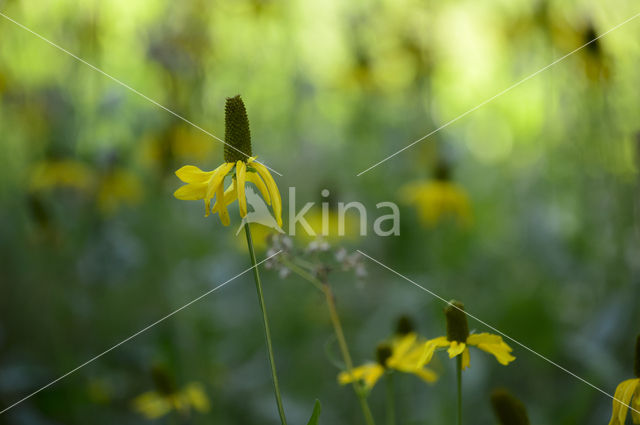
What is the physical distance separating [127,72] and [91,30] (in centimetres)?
117

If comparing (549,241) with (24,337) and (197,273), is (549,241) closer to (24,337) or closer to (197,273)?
(197,273)

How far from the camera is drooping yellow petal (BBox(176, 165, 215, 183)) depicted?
23.1 inches

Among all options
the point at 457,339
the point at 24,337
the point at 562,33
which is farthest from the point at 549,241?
the point at 24,337

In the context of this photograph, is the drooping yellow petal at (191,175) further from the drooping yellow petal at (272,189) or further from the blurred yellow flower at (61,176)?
the blurred yellow flower at (61,176)

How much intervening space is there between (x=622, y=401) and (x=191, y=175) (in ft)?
1.55

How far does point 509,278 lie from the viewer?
181 cm

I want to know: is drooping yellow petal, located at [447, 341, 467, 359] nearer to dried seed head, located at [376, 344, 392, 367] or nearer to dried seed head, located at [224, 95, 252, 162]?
dried seed head, located at [376, 344, 392, 367]

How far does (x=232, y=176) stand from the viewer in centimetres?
60

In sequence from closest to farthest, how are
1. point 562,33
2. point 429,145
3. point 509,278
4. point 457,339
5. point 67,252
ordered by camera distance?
point 457,339
point 562,33
point 67,252
point 509,278
point 429,145

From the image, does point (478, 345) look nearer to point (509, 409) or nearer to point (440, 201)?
point (509, 409)

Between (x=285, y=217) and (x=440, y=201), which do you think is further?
(x=285, y=217)

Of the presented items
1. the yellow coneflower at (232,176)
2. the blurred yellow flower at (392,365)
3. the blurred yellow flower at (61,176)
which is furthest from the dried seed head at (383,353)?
the blurred yellow flower at (61,176)

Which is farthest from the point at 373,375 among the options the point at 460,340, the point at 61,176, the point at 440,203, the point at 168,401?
the point at 61,176

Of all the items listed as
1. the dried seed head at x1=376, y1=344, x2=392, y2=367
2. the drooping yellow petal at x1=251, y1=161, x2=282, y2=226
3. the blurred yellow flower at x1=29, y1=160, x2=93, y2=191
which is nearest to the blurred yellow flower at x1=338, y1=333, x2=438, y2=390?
the dried seed head at x1=376, y1=344, x2=392, y2=367
